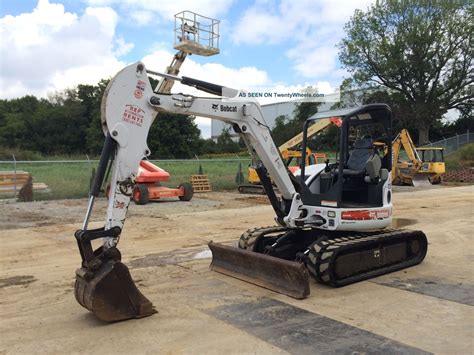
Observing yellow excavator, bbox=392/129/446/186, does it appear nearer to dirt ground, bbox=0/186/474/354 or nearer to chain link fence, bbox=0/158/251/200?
chain link fence, bbox=0/158/251/200

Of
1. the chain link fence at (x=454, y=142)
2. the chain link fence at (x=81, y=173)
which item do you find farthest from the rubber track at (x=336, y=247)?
the chain link fence at (x=454, y=142)

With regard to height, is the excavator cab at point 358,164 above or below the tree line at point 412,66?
below

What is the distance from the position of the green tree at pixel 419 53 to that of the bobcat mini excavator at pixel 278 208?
39946 mm

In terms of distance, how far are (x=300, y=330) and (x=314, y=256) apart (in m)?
1.61

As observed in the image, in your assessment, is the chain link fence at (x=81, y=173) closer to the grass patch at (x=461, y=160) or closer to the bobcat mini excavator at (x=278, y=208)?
the bobcat mini excavator at (x=278, y=208)

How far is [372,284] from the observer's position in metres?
6.51

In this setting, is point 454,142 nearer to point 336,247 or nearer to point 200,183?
point 200,183

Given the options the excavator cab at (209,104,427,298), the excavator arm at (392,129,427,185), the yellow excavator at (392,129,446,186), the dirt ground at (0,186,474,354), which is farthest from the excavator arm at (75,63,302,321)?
the yellow excavator at (392,129,446,186)

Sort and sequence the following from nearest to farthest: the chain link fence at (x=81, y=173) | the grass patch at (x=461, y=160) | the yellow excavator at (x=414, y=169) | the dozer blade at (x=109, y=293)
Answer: the dozer blade at (x=109, y=293), the chain link fence at (x=81, y=173), the yellow excavator at (x=414, y=169), the grass patch at (x=461, y=160)

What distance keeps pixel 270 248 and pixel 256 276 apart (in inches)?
26.0

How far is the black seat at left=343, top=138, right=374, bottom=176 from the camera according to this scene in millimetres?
7177

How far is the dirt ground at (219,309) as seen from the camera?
176 inches

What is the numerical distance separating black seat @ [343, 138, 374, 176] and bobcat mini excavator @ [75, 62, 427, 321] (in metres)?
0.02

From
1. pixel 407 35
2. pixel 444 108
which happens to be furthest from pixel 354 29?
pixel 444 108
